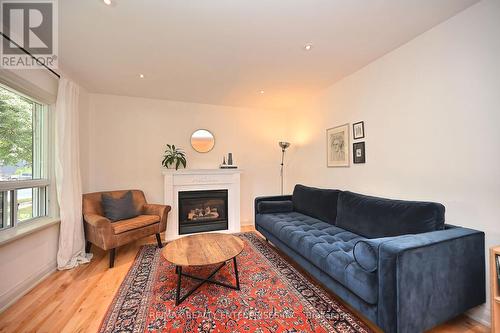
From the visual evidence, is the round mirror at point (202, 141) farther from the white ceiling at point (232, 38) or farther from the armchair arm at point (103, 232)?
the armchair arm at point (103, 232)

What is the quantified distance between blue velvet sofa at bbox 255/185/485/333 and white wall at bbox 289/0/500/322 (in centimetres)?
28

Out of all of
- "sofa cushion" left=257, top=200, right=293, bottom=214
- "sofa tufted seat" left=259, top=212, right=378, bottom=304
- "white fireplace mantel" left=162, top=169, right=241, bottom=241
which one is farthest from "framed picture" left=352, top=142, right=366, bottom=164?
"white fireplace mantel" left=162, top=169, right=241, bottom=241

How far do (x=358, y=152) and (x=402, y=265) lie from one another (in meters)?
1.79

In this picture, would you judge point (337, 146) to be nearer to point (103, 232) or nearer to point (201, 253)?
point (201, 253)

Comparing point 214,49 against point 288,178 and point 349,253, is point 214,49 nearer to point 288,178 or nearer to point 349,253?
point 349,253

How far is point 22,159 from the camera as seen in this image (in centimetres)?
223

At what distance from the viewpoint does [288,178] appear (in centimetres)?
455

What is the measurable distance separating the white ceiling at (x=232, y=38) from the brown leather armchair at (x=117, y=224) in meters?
1.77

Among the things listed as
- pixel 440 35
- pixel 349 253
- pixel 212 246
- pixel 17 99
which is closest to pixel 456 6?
pixel 440 35

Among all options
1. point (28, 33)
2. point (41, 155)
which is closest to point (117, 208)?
point (41, 155)

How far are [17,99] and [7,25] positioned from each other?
73 cm

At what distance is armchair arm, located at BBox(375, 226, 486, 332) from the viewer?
50.6 inches

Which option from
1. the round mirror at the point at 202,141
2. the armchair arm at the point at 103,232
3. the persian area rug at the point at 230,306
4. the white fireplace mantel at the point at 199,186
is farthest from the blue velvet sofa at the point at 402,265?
the round mirror at the point at 202,141

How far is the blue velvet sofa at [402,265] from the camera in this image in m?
1.30
